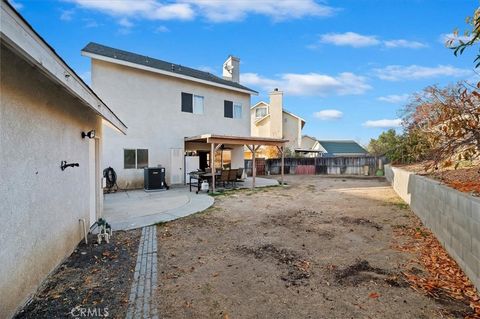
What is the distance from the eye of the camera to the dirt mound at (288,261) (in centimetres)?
346

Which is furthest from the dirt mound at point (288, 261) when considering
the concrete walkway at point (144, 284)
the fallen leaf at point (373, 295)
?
the concrete walkway at point (144, 284)

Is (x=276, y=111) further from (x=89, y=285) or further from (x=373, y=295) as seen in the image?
(x=89, y=285)

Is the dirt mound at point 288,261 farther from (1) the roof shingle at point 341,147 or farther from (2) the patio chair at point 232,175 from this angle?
(1) the roof shingle at point 341,147

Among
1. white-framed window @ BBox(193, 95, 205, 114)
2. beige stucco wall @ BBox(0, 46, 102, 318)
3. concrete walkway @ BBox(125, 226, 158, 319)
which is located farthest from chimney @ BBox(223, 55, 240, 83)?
concrete walkway @ BBox(125, 226, 158, 319)

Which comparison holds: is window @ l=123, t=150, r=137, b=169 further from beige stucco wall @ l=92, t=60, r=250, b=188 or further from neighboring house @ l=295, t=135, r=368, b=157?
neighboring house @ l=295, t=135, r=368, b=157

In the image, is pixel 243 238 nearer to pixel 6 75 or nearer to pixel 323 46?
pixel 6 75

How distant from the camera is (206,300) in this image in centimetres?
297

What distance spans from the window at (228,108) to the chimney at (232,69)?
4015 mm

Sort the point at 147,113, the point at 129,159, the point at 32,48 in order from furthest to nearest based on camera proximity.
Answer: the point at 147,113, the point at 129,159, the point at 32,48

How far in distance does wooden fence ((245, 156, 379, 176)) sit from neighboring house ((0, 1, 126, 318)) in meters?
17.6

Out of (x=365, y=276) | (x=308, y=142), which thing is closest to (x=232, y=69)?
(x=365, y=276)

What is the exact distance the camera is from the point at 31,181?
300 cm

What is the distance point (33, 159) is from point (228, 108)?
536 inches

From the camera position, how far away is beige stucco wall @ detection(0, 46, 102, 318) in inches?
96.7
